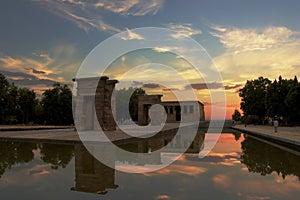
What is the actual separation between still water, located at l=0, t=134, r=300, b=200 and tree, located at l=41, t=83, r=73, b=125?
29.7 m

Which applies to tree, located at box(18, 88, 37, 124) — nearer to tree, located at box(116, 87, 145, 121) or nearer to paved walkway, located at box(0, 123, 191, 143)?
tree, located at box(116, 87, 145, 121)

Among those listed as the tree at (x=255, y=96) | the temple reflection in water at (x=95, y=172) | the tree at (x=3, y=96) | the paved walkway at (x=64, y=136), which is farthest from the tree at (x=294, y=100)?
the tree at (x=3, y=96)

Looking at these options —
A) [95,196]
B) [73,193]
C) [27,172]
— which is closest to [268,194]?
[95,196]

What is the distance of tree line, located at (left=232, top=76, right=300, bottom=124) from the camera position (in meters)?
28.6

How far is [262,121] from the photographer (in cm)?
3994

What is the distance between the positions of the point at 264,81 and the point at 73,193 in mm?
40755

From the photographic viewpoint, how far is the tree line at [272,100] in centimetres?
2861

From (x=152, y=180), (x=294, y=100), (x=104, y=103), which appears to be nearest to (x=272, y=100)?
(x=294, y=100)

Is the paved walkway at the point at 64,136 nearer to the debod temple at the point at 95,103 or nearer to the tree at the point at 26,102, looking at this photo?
the debod temple at the point at 95,103

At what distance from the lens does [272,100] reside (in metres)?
32.0

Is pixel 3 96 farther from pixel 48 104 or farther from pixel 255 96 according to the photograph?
pixel 255 96

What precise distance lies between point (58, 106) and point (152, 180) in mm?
33845

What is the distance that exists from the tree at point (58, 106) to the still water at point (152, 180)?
97.3ft

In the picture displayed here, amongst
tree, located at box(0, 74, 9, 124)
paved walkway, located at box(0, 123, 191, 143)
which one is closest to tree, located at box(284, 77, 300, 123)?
paved walkway, located at box(0, 123, 191, 143)
